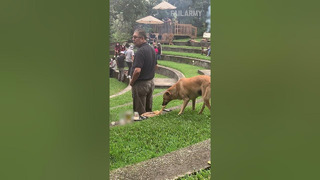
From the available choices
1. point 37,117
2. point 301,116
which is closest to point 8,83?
point 37,117

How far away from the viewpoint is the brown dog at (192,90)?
4.60 metres

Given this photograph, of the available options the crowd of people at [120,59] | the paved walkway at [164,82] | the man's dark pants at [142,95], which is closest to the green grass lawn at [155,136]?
the man's dark pants at [142,95]

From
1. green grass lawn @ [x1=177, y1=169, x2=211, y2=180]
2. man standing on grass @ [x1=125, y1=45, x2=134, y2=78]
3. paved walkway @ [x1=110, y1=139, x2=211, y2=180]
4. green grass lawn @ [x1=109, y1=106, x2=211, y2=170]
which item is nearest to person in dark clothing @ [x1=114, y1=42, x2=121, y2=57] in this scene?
man standing on grass @ [x1=125, y1=45, x2=134, y2=78]

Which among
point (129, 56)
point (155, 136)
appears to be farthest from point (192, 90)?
point (129, 56)

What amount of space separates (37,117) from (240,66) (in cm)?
71

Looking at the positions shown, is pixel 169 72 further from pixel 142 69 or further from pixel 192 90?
pixel 142 69

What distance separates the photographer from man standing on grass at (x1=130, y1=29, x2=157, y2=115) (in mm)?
4367

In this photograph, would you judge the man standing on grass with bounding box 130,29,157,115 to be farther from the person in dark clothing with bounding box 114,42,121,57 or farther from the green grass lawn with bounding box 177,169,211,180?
the person in dark clothing with bounding box 114,42,121,57

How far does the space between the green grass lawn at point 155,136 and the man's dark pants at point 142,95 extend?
0.20m

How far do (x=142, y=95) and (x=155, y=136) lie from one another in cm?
82

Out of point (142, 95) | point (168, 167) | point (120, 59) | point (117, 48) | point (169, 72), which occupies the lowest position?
point (168, 167)

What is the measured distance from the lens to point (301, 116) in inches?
40.2

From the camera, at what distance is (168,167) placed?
9.36ft

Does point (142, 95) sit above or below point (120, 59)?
below
